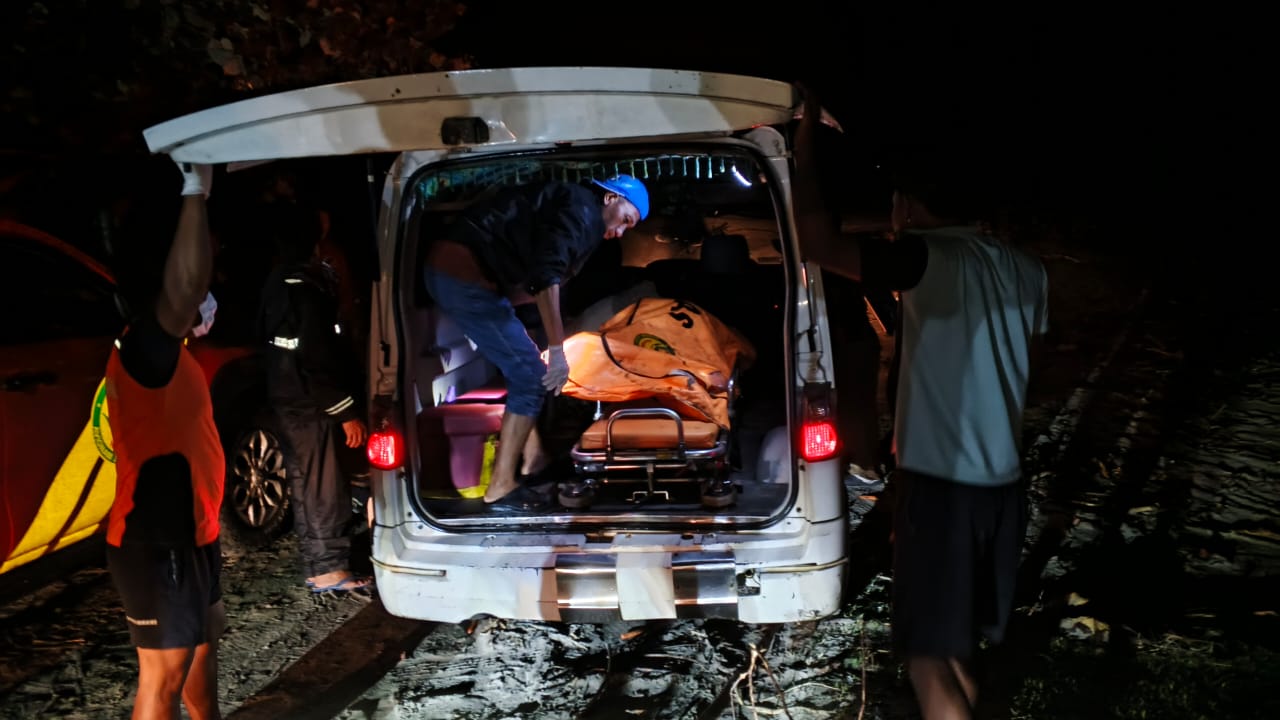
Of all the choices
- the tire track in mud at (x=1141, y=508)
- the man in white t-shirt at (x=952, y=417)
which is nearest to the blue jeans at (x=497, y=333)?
the man in white t-shirt at (x=952, y=417)

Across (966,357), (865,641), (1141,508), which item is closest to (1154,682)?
(865,641)

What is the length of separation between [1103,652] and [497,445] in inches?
107

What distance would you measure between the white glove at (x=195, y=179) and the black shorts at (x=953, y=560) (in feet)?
6.93

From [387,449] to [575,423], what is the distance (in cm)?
161

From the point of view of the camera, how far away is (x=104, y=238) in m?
2.60

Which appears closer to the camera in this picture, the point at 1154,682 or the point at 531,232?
the point at 1154,682

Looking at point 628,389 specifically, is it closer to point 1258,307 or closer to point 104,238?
point 104,238

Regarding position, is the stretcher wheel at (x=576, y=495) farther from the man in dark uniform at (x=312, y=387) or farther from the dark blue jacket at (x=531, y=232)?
the man in dark uniform at (x=312, y=387)

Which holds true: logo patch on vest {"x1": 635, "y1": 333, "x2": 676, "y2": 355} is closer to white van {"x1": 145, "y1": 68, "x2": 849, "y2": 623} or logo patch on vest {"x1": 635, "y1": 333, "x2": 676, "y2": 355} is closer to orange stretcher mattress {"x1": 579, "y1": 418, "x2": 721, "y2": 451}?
white van {"x1": 145, "y1": 68, "x2": 849, "y2": 623}

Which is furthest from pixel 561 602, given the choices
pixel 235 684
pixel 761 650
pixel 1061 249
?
pixel 1061 249

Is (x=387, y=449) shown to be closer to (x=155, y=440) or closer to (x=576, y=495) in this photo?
(x=576, y=495)

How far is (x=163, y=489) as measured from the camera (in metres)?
2.53

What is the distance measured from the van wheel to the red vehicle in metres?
0.69

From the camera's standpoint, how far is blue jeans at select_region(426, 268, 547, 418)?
415 centimetres
